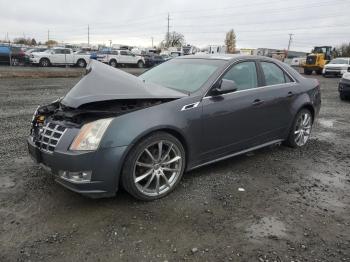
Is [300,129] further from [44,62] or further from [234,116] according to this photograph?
[44,62]

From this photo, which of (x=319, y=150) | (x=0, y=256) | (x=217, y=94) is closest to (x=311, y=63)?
(x=319, y=150)

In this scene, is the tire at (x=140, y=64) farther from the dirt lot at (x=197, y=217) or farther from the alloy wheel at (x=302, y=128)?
the dirt lot at (x=197, y=217)

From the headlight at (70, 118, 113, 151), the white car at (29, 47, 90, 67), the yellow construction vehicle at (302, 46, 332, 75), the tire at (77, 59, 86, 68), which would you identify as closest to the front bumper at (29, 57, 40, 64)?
the white car at (29, 47, 90, 67)

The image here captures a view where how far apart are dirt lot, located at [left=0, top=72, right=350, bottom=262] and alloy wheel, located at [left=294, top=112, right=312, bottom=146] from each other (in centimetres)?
76

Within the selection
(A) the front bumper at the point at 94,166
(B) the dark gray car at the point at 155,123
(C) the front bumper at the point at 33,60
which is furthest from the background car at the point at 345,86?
(C) the front bumper at the point at 33,60

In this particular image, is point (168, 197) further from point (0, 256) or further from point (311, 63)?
point (311, 63)

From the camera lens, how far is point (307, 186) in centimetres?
432

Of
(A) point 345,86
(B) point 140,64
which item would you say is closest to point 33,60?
(B) point 140,64

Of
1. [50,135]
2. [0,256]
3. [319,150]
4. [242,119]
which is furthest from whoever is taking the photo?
[319,150]

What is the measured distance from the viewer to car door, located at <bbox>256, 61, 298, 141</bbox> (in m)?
4.91

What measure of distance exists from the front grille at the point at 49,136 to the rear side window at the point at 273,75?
3023 millimetres

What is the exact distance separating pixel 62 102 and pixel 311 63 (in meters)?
31.2

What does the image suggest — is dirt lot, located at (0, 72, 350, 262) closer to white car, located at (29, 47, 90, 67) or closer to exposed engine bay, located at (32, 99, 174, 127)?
exposed engine bay, located at (32, 99, 174, 127)

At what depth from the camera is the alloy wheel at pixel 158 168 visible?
366 cm
